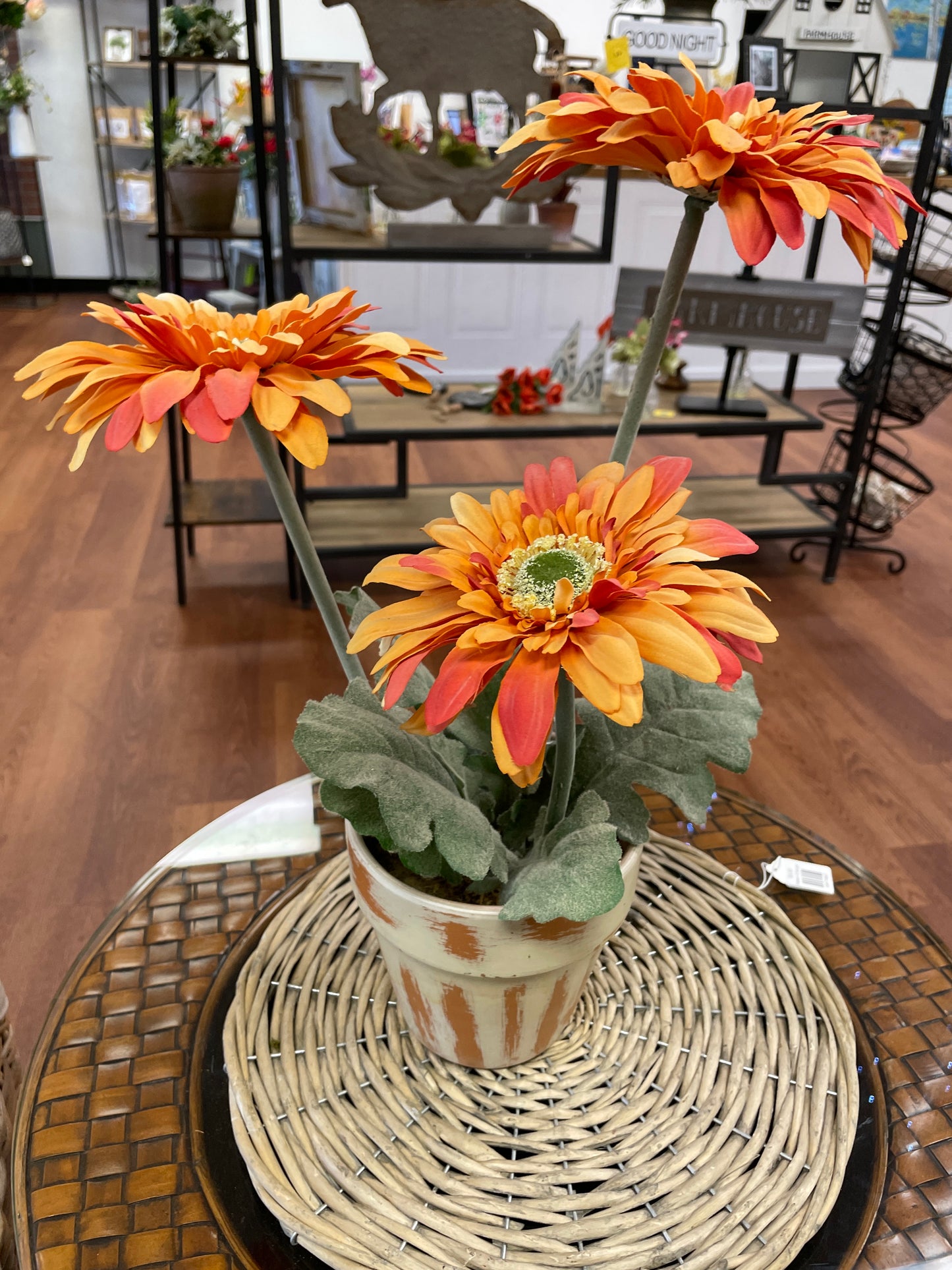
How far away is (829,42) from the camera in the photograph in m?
2.19

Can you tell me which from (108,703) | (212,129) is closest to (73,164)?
(212,129)

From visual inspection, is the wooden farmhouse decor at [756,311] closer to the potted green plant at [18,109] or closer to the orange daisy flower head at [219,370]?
the orange daisy flower head at [219,370]

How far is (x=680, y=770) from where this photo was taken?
735 mm

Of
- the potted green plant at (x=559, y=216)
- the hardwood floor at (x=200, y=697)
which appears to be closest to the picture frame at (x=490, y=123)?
the potted green plant at (x=559, y=216)

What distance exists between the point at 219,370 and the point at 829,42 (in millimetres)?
2222

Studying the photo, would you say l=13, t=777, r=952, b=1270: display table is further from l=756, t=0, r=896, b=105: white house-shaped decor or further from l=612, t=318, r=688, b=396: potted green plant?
l=756, t=0, r=896, b=105: white house-shaped decor

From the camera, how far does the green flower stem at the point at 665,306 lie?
0.62 metres

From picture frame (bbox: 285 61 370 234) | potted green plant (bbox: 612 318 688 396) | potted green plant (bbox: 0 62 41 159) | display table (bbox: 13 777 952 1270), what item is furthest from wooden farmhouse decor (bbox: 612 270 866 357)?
potted green plant (bbox: 0 62 41 159)

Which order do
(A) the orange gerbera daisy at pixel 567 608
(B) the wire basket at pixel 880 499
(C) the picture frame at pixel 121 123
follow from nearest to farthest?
(A) the orange gerbera daisy at pixel 567 608, (B) the wire basket at pixel 880 499, (C) the picture frame at pixel 121 123

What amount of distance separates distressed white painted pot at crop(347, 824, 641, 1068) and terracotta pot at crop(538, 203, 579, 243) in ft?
6.74

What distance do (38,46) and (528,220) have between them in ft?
15.4

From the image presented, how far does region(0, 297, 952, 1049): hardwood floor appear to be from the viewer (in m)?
1.74

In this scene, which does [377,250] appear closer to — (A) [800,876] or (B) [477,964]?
(A) [800,876]

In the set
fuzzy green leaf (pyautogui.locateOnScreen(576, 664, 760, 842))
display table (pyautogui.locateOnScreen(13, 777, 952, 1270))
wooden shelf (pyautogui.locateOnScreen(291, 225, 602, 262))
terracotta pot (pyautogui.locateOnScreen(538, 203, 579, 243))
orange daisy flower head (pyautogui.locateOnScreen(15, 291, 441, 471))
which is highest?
orange daisy flower head (pyautogui.locateOnScreen(15, 291, 441, 471))
